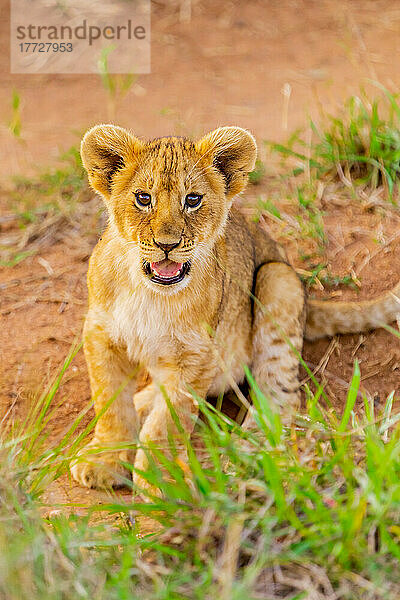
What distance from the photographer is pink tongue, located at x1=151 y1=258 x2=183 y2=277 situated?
4574 mm

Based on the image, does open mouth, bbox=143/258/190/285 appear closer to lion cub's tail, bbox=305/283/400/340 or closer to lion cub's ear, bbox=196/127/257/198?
lion cub's ear, bbox=196/127/257/198

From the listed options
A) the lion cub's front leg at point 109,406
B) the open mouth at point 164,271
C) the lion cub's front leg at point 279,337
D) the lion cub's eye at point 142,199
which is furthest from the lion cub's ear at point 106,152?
the lion cub's front leg at point 279,337

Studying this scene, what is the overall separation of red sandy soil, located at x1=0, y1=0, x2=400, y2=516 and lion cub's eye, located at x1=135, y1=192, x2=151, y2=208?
130 cm

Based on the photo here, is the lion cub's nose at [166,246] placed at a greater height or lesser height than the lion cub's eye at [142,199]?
lesser

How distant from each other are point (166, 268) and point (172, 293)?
0.19 m

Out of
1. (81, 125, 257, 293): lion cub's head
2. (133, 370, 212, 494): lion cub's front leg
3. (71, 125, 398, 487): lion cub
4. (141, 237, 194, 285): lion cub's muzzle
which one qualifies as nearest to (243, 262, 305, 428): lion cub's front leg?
(71, 125, 398, 487): lion cub

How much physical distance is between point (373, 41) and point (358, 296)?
5.09 meters

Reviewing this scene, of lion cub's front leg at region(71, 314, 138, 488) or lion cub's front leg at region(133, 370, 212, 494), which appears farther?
lion cub's front leg at region(71, 314, 138, 488)

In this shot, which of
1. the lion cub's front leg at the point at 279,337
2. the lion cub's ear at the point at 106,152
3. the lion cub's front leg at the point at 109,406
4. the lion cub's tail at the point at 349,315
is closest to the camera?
the lion cub's ear at the point at 106,152

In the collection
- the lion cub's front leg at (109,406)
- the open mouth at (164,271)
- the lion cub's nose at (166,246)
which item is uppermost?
the lion cub's nose at (166,246)

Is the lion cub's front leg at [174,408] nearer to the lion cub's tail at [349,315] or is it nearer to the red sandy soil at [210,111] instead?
the red sandy soil at [210,111]

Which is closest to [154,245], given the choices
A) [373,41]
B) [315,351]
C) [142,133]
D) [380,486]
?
[380,486]

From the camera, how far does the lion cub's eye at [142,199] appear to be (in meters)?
4.57

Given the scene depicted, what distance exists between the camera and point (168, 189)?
4.51 meters
